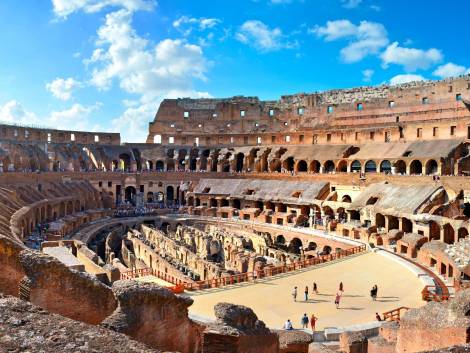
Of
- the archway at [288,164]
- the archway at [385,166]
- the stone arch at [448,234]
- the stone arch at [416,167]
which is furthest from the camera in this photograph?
the archway at [288,164]

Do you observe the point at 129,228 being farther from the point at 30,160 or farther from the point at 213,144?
the point at 213,144

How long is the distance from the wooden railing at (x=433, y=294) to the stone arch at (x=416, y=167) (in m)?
22.9

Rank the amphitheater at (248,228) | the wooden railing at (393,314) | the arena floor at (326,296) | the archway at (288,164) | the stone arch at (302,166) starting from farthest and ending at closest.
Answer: the archway at (288,164)
the stone arch at (302,166)
the arena floor at (326,296)
the wooden railing at (393,314)
the amphitheater at (248,228)

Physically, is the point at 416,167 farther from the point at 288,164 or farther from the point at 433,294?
the point at 433,294

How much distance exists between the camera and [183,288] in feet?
57.0

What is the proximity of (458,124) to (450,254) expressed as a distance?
21437 millimetres

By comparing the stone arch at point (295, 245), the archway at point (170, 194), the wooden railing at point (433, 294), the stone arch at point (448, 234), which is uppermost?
the archway at point (170, 194)

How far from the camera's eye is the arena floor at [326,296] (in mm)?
15195

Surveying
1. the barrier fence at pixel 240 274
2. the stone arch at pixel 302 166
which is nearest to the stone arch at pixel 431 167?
the stone arch at pixel 302 166

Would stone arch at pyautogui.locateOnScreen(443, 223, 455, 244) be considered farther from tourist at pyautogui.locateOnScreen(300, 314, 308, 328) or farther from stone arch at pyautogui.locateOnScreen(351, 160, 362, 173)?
stone arch at pyautogui.locateOnScreen(351, 160, 362, 173)

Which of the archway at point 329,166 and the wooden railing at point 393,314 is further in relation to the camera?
the archway at point 329,166

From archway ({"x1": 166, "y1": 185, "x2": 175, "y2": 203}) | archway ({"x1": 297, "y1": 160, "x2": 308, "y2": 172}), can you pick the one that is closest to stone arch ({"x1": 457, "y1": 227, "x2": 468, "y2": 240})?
archway ({"x1": 297, "y1": 160, "x2": 308, "y2": 172})

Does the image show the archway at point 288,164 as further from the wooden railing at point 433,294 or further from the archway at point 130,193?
the wooden railing at point 433,294

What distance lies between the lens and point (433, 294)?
54.1 feet
